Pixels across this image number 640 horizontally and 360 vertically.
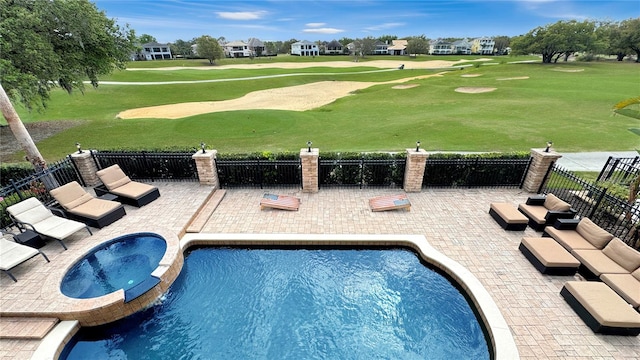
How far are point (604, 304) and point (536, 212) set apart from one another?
350cm

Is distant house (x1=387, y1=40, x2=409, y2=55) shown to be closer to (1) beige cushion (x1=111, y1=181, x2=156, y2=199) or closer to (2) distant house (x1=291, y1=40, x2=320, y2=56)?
(2) distant house (x1=291, y1=40, x2=320, y2=56)

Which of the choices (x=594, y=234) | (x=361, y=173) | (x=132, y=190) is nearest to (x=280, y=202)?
(x=361, y=173)

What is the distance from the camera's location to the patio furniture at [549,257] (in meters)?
6.51

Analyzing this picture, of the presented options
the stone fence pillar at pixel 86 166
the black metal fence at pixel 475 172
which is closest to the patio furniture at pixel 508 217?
the black metal fence at pixel 475 172

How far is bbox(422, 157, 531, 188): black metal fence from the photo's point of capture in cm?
1040

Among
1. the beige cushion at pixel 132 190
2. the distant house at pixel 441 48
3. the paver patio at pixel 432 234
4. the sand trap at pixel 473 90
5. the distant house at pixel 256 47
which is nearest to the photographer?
the paver patio at pixel 432 234

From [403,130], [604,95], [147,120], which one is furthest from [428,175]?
[604,95]

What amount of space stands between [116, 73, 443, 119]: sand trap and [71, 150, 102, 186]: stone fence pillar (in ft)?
48.3

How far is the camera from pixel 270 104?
31.0m

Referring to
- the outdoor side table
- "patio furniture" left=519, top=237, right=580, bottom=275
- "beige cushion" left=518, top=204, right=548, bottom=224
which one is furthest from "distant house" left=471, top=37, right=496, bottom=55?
the outdoor side table

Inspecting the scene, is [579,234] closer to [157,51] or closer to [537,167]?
[537,167]

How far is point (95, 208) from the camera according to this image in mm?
8516

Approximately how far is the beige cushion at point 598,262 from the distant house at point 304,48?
124 m

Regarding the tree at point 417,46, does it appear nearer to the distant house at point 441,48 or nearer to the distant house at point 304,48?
the distant house at point 441,48
